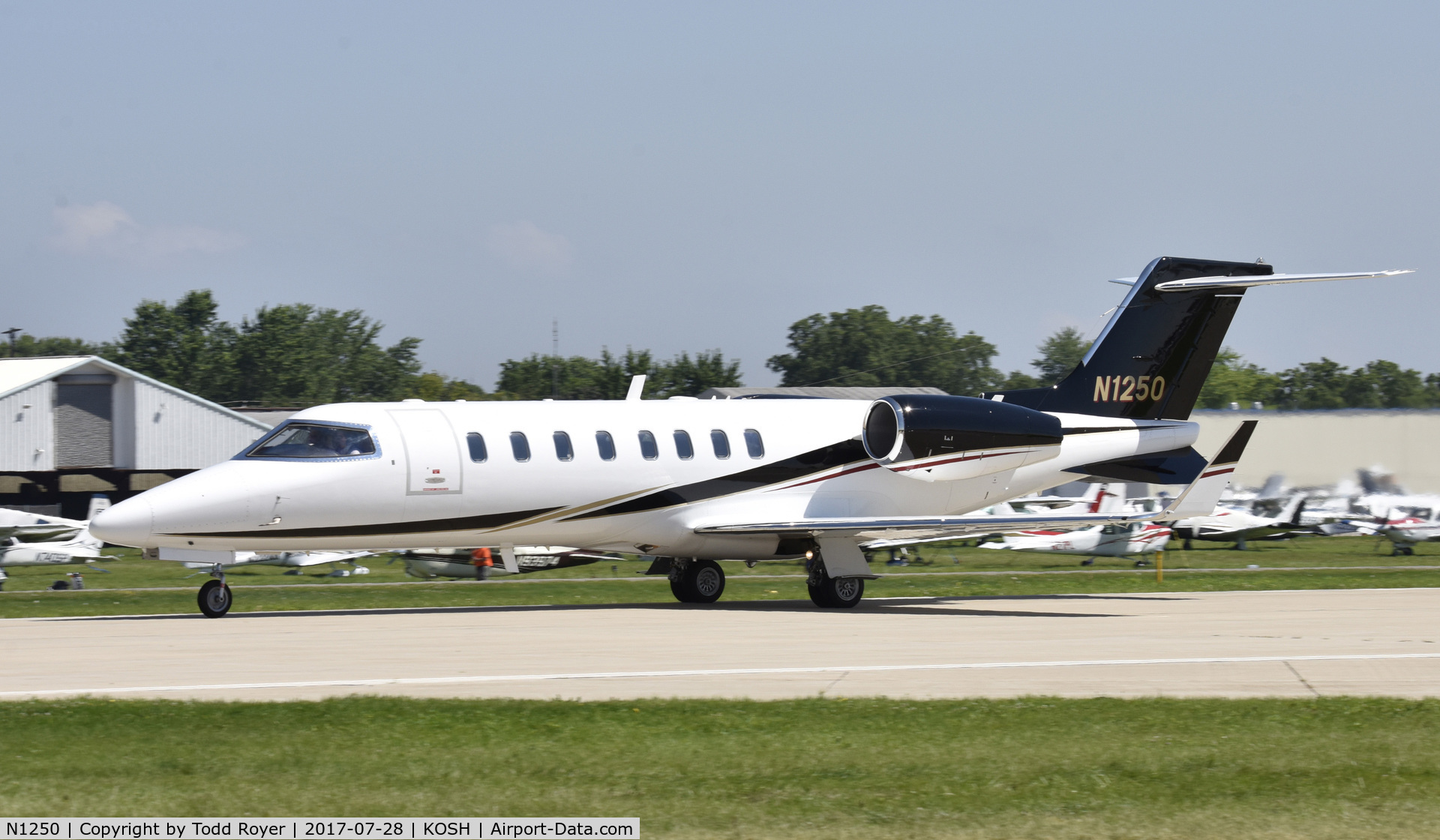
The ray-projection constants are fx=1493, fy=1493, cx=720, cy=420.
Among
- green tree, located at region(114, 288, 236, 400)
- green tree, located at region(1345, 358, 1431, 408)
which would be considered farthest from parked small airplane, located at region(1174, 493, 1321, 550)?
green tree, located at region(114, 288, 236, 400)

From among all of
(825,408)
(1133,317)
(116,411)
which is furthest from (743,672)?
(116,411)

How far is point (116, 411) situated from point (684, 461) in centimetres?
3798

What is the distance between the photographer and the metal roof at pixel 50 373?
51.9 metres

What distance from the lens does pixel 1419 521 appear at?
154ft

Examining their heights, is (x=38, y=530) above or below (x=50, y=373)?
below

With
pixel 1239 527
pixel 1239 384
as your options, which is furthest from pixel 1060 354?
pixel 1239 527

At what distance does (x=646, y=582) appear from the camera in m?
29.8

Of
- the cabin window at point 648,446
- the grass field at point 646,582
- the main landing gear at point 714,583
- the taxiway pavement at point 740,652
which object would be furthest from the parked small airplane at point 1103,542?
the cabin window at point 648,446

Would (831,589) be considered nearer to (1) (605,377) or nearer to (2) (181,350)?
(1) (605,377)

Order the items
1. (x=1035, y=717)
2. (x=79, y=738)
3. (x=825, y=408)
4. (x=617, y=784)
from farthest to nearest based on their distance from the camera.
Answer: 1. (x=825, y=408)
2. (x=1035, y=717)
3. (x=79, y=738)
4. (x=617, y=784)

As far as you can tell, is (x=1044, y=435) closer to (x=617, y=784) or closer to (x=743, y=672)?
(x=743, y=672)

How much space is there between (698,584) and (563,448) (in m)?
3.84

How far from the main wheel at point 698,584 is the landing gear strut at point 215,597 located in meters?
6.86

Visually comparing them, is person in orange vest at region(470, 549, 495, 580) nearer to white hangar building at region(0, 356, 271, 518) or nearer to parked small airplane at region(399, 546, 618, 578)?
parked small airplane at region(399, 546, 618, 578)
